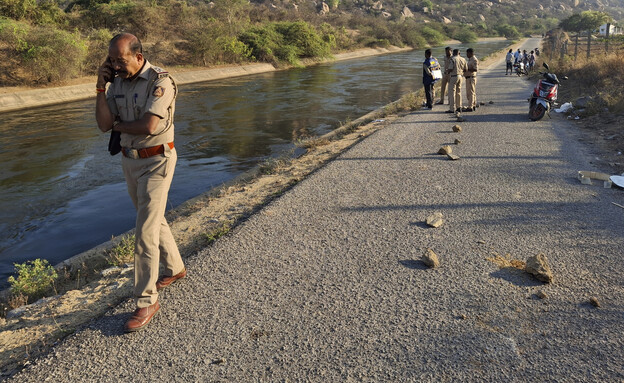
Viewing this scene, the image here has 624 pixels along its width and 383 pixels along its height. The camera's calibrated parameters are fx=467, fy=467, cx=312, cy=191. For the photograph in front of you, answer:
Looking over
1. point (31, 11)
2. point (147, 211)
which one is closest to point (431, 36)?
point (31, 11)

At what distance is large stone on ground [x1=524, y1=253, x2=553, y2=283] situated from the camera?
13.0ft

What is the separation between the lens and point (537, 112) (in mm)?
11828

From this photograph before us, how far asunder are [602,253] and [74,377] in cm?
462

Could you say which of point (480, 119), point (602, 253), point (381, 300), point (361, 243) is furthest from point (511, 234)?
point (480, 119)

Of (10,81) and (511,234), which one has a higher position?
(10,81)

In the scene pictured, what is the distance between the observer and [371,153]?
8.88 m

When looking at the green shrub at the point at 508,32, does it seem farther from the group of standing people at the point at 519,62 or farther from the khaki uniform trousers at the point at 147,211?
the khaki uniform trousers at the point at 147,211

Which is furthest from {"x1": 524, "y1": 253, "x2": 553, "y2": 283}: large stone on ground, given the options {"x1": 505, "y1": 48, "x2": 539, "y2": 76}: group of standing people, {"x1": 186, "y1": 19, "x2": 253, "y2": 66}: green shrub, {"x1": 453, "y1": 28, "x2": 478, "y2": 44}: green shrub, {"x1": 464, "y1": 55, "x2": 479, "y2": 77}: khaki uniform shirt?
{"x1": 453, "y1": 28, "x2": 478, "y2": 44}: green shrub

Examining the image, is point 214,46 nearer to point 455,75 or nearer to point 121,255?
point 455,75

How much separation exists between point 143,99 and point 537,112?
35.9ft

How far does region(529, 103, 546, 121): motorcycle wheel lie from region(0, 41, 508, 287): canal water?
19.0 feet

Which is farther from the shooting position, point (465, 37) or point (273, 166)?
point (465, 37)

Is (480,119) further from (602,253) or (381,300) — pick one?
(381,300)

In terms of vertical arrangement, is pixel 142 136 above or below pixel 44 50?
below
